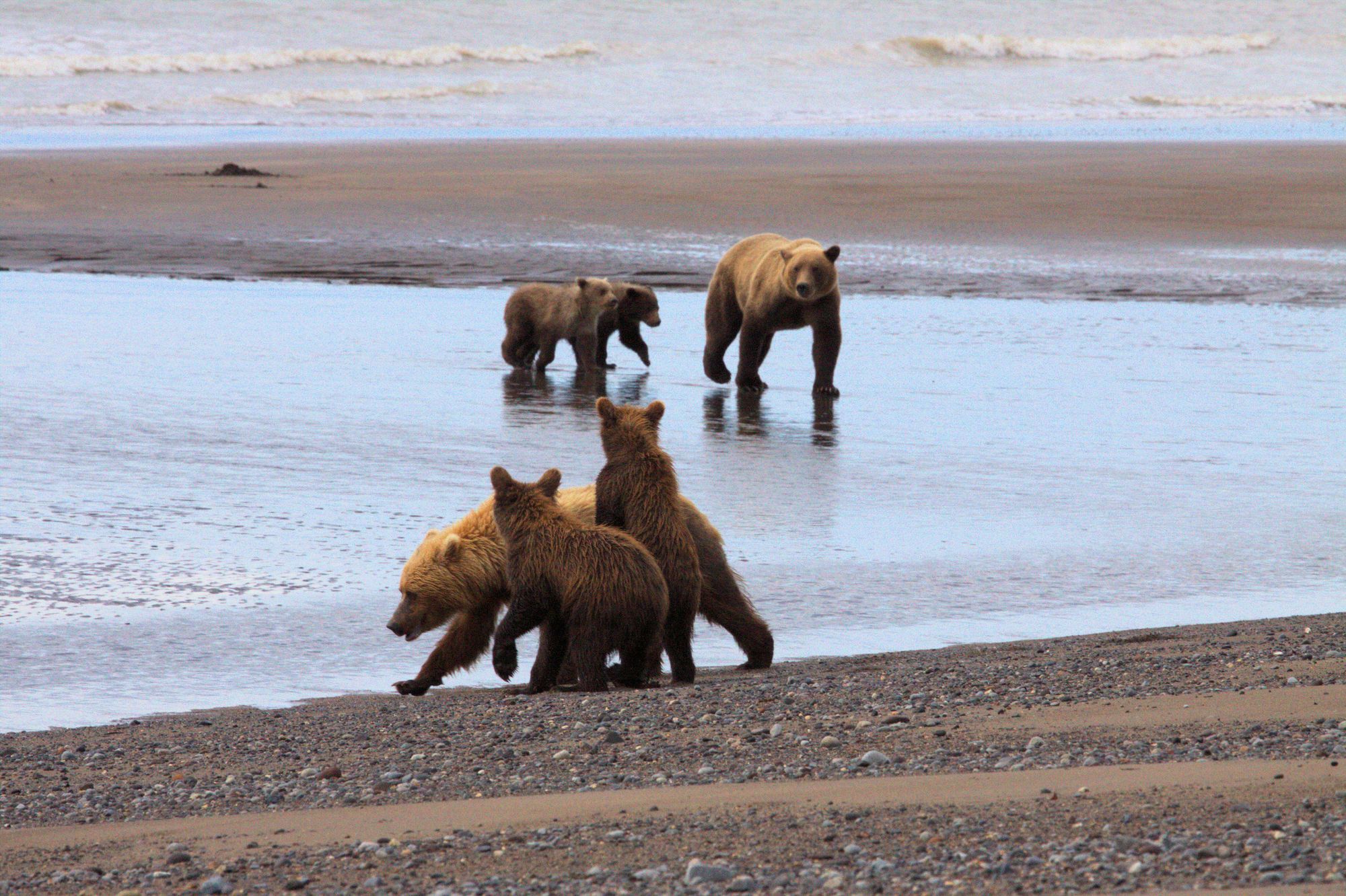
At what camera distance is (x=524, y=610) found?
5918mm

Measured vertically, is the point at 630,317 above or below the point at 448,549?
above

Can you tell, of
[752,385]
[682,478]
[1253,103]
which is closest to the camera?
[682,478]

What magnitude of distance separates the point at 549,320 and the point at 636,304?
67 cm

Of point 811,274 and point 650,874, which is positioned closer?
point 650,874

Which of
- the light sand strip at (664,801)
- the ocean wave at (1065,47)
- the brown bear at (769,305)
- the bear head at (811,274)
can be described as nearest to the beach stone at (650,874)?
the light sand strip at (664,801)

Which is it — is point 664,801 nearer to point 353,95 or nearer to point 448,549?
point 448,549

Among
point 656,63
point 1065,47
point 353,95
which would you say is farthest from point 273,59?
point 1065,47

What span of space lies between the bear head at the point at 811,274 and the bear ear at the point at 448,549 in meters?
6.29

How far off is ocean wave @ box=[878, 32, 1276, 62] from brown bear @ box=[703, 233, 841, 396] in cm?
5164

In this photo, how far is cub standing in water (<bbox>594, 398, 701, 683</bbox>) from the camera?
597 cm

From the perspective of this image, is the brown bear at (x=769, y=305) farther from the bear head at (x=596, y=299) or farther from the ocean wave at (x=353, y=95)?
the ocean wave at (x=353, y=95)

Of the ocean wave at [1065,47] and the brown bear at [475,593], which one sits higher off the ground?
the ocean wave at [1065,47]

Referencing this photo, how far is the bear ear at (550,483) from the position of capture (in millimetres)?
6043

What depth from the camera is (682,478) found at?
358 inches
